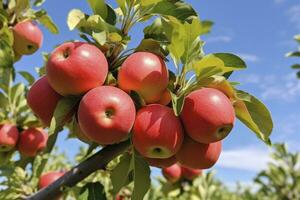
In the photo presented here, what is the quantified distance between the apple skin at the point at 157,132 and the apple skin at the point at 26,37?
191 centimetres

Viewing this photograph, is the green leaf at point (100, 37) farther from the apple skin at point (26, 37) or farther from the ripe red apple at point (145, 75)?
the apple skin at point (26, 37)

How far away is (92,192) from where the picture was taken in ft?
5.81

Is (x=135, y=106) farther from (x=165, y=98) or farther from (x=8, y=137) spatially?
(x=8, y=137)

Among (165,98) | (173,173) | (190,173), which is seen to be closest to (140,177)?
(165,98)

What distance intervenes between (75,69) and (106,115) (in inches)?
7.5

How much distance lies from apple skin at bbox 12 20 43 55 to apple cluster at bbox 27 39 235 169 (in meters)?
1.68

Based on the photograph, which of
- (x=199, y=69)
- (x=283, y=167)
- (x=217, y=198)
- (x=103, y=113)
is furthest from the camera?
(x=283, y=167)

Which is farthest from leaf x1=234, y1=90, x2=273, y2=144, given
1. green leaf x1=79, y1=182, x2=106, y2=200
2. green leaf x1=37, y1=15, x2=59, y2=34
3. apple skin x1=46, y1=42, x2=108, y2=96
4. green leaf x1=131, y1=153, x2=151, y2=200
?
green leaf x1=37, y1=15, x2=59, y2=34

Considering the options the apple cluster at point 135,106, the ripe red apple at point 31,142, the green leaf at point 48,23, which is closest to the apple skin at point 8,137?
the ripe red apple at point 31,142

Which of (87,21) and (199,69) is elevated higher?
(87,21)

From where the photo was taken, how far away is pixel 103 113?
1391 mm

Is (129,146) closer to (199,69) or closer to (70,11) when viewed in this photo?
(199,69)

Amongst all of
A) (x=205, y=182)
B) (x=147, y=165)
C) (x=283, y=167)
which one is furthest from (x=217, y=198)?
(x=147, y=165)

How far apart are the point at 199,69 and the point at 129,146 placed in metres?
0.38
